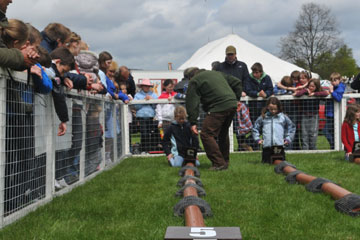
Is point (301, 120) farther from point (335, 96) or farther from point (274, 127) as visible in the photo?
point (274, 127)

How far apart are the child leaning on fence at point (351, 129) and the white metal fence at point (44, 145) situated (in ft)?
14.9

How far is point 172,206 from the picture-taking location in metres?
4.63

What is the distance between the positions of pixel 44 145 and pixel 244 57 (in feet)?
72.9

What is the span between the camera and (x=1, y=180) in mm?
A: 3793

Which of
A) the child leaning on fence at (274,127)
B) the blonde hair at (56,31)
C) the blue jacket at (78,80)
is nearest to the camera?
the blue jacket at (78,80)

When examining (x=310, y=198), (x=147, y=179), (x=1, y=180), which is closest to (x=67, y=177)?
(x=147, y=179)

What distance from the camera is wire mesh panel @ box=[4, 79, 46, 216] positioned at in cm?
398

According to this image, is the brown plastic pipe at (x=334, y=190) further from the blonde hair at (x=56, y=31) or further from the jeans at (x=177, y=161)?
the blonde hair at (x=56, y=31)

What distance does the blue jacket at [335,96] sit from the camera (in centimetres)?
1037

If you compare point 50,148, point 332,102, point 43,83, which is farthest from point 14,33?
point 332,102

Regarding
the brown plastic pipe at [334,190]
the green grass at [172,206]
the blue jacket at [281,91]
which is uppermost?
the blue jacket at [281,91]

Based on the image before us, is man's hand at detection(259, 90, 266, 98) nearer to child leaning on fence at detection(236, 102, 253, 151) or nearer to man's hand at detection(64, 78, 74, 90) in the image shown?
child leaning on fence at detection(236, 102, 253, 151)

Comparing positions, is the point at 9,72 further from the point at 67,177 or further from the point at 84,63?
the point at 84,63

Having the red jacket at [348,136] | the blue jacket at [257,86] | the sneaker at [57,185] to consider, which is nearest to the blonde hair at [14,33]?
the sneaker at [57,185]
